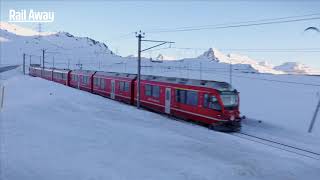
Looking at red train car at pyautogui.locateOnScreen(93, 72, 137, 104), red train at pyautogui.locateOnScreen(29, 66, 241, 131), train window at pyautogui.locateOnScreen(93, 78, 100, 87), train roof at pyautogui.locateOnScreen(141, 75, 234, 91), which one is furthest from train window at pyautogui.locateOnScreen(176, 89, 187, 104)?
train window at pyautogui.locateOnScreen(93, 78, 100, 87)

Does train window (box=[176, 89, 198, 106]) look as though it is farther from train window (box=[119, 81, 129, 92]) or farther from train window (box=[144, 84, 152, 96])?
train window (box=[119, 81, 129, 92])

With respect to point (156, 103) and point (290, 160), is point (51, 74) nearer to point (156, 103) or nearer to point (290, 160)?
point (156, 103)

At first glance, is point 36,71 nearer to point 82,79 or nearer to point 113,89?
point 82,79

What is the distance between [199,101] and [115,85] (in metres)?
14.5

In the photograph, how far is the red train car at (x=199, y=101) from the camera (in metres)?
24.8

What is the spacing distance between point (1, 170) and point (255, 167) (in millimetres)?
9733

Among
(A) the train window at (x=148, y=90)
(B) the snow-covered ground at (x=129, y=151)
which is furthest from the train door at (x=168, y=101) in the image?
(B) the snow-covered ground at (x=129, y=151)

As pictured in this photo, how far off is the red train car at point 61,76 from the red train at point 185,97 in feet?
48.6

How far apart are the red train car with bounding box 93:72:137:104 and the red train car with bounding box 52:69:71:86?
1116cm

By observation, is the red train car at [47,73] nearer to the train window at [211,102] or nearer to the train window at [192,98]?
the train window at [192,98]

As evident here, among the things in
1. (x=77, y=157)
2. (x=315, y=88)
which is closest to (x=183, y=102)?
(x=77, y=157)

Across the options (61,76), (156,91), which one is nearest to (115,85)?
(156,91)

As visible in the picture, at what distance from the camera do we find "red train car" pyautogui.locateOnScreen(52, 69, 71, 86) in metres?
54.7

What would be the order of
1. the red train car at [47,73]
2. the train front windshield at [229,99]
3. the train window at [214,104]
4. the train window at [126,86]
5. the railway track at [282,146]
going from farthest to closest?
the red train car at [47,73] → the train window at [126,86] → the train front windshield at [229,99] → the train window at [214,104] → the railway track at [282,146]
